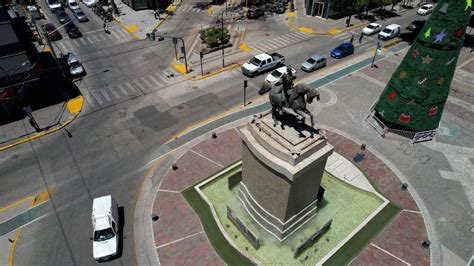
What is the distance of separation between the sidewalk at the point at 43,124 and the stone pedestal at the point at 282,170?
901 inches

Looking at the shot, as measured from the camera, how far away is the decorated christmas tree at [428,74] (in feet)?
76.7

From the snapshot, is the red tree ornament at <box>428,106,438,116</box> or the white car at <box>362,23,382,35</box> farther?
the white car at <box>362,23,382,35</box>

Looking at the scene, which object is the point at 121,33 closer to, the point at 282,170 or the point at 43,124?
the point at 43,124

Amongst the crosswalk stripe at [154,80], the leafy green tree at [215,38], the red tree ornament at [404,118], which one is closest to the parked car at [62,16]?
the crosswalk stripe at [154,80]

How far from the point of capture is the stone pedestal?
16641 mm

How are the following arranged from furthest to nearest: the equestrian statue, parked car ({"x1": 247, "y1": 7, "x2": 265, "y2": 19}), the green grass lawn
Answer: parked car ({"x1": 247, "y1": 7, "x2": 265, "y2": 19})
the green grass lawn
the equestrian statue

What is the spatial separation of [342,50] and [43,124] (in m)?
40.2

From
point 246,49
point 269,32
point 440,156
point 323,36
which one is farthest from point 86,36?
point 440,156

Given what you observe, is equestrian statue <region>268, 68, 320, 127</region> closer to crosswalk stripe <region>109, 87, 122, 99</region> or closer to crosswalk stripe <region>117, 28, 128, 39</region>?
crosswalk stripe <region>109, 87, 122, 99</region>

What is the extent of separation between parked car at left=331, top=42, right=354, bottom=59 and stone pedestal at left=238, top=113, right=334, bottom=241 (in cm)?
2971

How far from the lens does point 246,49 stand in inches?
1847

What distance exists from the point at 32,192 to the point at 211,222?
15510 mm

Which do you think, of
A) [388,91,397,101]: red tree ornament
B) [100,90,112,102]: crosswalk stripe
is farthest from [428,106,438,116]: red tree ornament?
[100,90,112,102]: crosswalk stripe

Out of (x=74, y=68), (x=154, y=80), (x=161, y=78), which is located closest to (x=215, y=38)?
(x=161, y=78)
